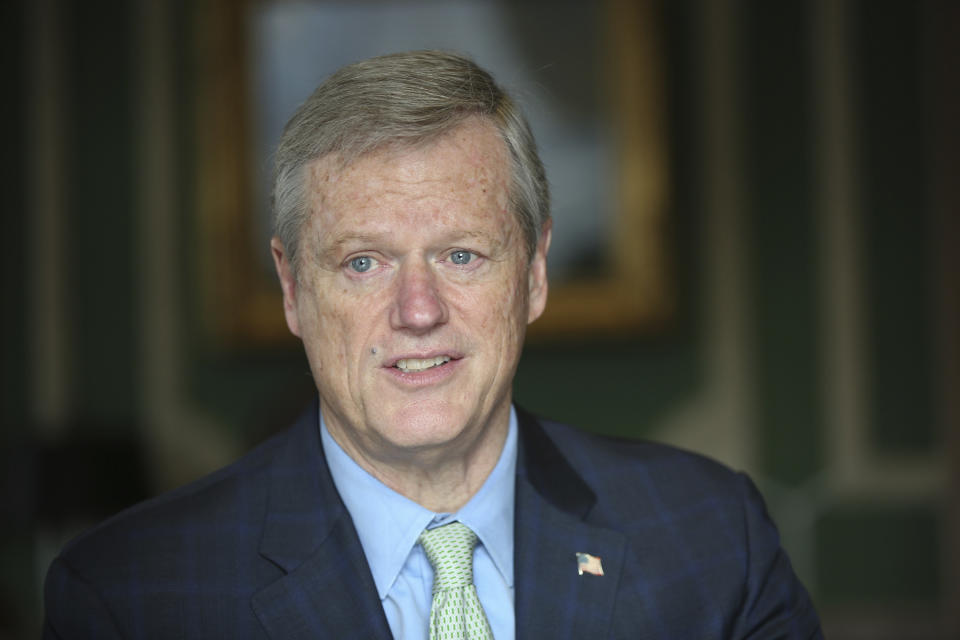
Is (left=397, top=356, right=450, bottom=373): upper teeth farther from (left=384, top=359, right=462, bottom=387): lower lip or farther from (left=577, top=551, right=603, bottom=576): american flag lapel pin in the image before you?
(left=577, top=551, right=603, bottom=576): american flag lapel pin

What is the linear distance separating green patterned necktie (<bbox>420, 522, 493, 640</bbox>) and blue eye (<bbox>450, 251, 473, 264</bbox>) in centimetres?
42

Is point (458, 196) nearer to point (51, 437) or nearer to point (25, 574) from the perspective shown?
point (51, 437)

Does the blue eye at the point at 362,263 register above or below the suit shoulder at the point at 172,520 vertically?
above

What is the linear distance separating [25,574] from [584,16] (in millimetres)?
3502

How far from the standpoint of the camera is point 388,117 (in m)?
1.58

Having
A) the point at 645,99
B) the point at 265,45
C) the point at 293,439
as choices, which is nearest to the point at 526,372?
the point at 645,99

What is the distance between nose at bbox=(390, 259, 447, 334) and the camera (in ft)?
5.14

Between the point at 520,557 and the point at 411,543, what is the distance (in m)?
0.17

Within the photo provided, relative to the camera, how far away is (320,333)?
1.66 m

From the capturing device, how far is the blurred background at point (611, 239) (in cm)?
479

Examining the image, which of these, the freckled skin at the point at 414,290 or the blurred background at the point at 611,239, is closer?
the freckled skin at the point at 414,290

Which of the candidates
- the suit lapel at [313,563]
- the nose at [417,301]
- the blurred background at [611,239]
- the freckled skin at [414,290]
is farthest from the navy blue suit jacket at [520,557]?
the blurred background at [611,239]

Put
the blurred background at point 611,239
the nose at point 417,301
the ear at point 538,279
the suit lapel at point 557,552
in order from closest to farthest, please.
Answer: the nose at point 417,301
the suit lapel at point 557,552
the ear at point 538,279
the blurred background at point 611,239

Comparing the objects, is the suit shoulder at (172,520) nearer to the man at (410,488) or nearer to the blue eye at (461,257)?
the man at (410,488)
